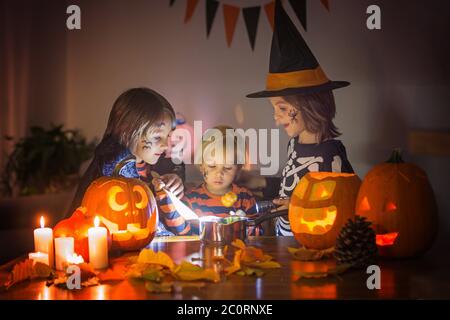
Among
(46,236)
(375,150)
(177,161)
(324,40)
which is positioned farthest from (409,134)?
(46,236)

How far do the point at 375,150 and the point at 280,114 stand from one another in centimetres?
39

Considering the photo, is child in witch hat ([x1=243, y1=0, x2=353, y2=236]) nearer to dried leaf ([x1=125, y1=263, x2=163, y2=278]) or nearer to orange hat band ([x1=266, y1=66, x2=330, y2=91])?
orange hat band ([x1=266, y1=66, x2=330, y2=91])

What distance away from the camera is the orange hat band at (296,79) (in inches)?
A: 83.5

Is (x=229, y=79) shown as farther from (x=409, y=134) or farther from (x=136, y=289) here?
(x=136, y=289)

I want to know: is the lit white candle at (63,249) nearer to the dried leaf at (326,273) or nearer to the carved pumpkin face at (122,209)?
the carved pumpkin face at (122,209)

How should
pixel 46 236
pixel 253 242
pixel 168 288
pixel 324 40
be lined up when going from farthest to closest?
1. pixel 324 40
2. pixel 253 242
3. pixel 46 236
4. pixel 168 288

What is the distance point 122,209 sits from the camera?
5.72 ft

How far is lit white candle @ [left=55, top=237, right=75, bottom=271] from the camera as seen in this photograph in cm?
153

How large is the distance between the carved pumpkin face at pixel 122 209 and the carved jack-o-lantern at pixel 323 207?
18.8 inches

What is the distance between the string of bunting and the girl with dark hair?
33 centimetres

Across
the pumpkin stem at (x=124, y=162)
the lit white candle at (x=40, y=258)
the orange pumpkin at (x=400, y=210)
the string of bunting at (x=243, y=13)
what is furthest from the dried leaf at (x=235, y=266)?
the string of bunting at (x=243, y=13)

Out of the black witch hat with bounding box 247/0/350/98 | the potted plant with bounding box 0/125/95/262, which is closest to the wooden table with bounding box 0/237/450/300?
the black witch hat with bounding box 247/0/350/98

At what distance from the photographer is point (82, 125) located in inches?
86.5

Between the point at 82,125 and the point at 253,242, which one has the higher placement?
the point at 82,125
